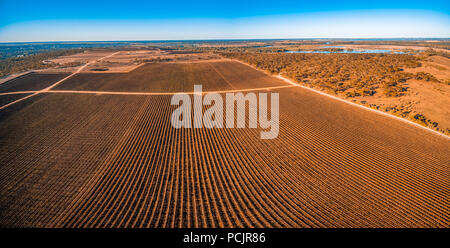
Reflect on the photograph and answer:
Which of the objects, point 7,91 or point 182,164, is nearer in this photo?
point 182,164

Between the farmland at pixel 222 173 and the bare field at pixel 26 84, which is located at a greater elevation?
the bare field at pixel 26 84

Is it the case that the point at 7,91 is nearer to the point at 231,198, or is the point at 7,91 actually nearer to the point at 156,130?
the point at 156,130

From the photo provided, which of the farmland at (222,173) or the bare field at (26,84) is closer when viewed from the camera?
the farmland at (222,173)

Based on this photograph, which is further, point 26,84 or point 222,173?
point 26,84

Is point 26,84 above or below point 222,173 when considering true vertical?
above

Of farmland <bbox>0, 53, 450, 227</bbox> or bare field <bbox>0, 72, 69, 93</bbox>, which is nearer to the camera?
farmland <bbox>0, 53, 450, 227</bbox>

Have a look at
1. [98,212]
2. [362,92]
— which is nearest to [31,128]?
[98,212]

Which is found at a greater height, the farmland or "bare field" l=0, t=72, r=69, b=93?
"bare field" l=0, t=72, r=69, b=93
